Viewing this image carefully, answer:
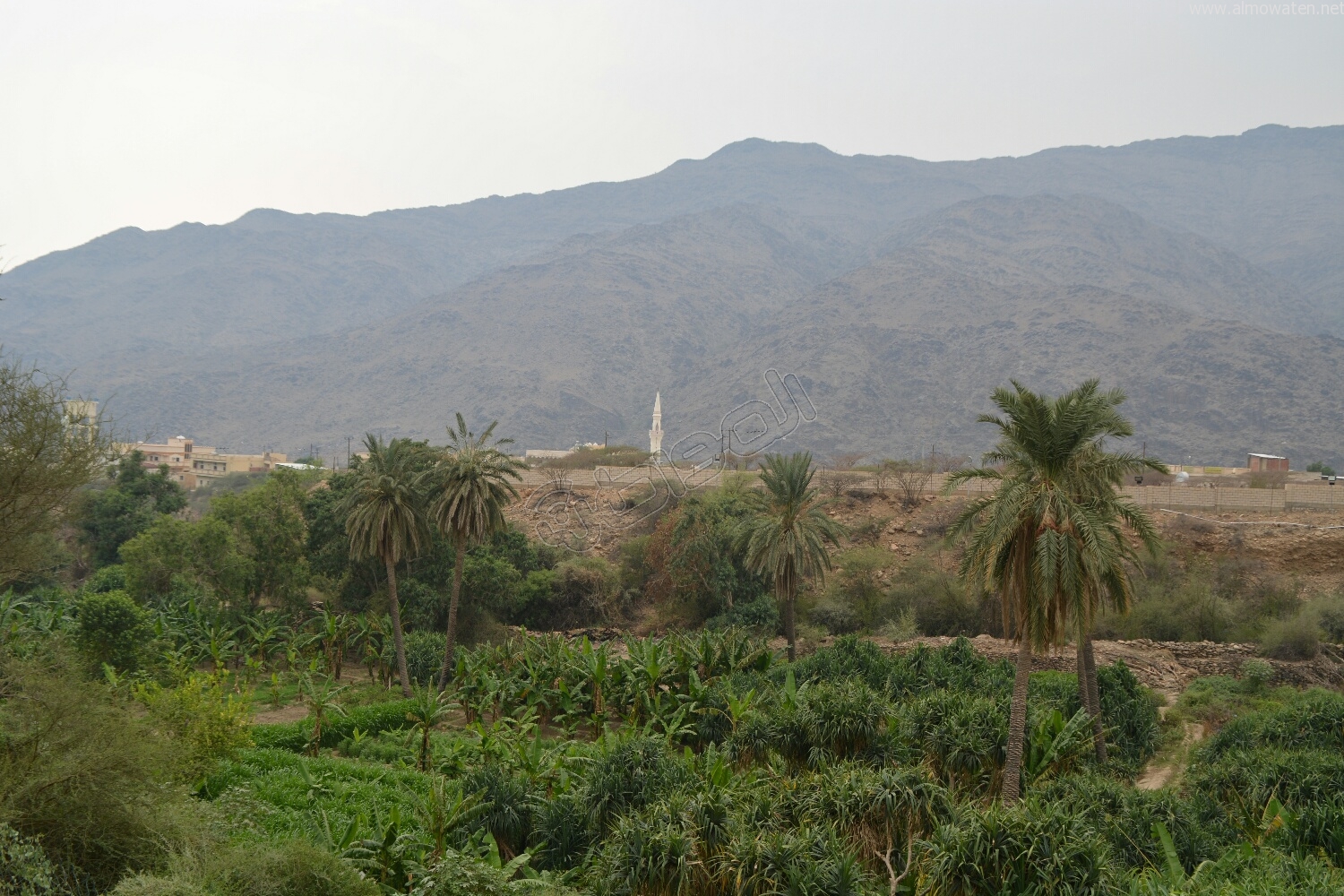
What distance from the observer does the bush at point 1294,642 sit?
40.3 m

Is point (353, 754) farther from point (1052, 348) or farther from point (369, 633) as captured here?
point (1052, 348)

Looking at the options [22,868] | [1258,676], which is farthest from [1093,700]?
[22,868]

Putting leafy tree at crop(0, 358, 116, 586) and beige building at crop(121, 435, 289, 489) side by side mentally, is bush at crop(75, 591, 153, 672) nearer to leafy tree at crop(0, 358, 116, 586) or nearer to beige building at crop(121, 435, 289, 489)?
leafy tree at crop(0, 358, 116, 586)

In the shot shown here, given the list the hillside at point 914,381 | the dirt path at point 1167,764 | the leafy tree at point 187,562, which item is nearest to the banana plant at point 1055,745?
the dirt path at point 1167,764

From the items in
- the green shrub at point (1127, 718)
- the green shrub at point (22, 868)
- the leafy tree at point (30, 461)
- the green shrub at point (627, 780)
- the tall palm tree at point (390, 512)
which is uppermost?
the leafy tree at point (30, 461)

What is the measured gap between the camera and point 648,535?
5941cm

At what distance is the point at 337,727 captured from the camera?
109ft

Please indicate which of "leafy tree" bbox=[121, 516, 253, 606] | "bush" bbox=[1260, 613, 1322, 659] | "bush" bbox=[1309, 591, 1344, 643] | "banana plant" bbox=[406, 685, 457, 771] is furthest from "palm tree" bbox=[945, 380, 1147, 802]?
"leafy tree" bbox=[121, 516, 253, 606]

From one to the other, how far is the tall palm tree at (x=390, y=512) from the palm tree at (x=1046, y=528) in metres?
22.4

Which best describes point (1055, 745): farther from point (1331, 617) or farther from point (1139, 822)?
point (1331, 617)

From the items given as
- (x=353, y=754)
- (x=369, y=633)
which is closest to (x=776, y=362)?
(x=369, y=633)

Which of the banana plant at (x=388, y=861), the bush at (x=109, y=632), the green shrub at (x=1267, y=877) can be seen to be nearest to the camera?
the green shrub at (x=1267, y=877)

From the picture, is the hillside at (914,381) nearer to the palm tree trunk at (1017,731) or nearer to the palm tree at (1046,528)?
the palm tree trunk at (1017,731)

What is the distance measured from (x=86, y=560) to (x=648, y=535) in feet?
105
